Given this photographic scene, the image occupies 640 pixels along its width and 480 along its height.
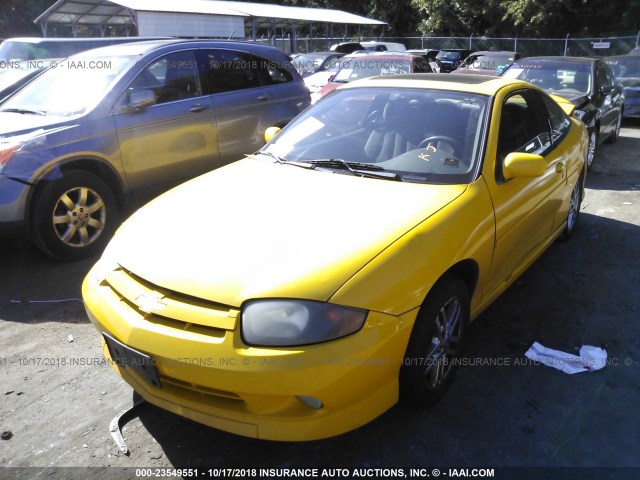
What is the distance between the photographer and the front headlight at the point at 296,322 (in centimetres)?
216

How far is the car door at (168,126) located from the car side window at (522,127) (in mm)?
3304

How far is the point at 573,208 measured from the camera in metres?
5.08

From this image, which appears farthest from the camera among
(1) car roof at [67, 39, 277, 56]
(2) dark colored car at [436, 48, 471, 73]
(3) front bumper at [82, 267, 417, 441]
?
(2) dark colored car at [436, 48, 471, 73]

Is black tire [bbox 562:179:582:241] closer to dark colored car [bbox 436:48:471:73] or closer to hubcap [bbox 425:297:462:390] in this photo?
hubcap [bbox 425:297:462:390]

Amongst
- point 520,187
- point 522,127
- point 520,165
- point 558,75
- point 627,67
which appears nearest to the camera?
point 520,165

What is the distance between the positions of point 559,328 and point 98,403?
290cm

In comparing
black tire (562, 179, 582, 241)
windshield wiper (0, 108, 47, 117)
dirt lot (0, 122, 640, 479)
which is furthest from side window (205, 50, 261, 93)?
black tire (562, 179, 582, 241)

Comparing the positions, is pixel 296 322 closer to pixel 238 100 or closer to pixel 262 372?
pixel 262 372

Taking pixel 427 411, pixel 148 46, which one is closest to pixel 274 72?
pixel 148 46

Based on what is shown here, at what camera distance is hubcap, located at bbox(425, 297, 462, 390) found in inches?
106

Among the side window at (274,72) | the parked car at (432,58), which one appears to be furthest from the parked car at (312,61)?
the side window at (274,72)

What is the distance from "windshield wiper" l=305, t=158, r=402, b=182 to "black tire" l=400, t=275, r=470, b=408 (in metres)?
0.74

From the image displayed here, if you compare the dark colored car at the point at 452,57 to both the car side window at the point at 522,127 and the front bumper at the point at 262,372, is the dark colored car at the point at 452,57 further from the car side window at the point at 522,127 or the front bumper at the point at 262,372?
Answer: the front bumper at the point at 262,372

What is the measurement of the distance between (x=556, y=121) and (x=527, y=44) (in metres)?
26.2
